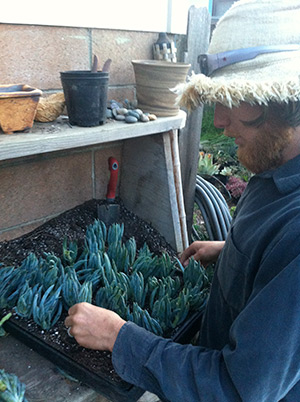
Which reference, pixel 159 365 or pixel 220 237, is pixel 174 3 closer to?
pixel 220 237

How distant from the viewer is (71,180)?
2008 mm

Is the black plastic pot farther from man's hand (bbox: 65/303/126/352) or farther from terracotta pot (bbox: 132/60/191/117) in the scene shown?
man's hand (bbox: 65/303/126/352)

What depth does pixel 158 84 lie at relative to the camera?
1.75 m

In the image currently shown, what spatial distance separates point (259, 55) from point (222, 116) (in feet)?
0.60

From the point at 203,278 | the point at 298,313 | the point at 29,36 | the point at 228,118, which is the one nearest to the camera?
the point at 298,313

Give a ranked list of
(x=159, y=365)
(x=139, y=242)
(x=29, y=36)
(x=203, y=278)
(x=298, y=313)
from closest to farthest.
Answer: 1. (x=298, y=313)
2. (x=159, y=365)
3. (x=203, y=278)
4. (x=29, y=36)
5. (x=139, y=242)

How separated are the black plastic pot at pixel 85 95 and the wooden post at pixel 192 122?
854 millimetres

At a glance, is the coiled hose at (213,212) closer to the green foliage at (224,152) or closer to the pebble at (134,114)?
the pebble at (134,114)

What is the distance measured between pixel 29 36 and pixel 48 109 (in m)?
0.37

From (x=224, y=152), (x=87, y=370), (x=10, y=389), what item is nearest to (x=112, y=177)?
(x=87, y=370)

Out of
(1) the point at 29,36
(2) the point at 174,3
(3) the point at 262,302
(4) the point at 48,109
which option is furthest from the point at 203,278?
(2) the point at 174,3

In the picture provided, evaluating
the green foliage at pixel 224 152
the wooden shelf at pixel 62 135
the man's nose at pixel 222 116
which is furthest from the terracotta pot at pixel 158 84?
the green foliage at pixel 224 152

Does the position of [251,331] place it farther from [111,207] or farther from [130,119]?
[111,207]

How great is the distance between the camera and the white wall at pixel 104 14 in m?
1.53
